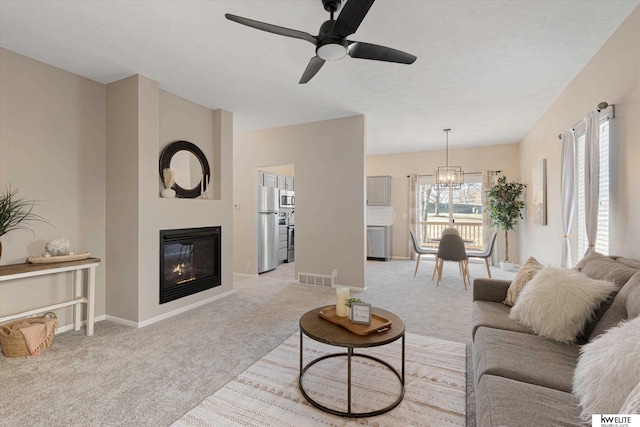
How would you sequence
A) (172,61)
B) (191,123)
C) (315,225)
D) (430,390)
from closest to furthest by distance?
(430,390) < (172,61) < (191,123) < (315,225)

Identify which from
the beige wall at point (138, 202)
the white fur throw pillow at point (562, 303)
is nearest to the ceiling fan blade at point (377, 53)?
the white fur throw pillow at point (562, 303)

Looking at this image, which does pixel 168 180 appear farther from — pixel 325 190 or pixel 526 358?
pixel 526 358

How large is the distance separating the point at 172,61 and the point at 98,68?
0.82m

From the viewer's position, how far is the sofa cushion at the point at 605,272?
5.49 ft

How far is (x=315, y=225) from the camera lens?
15.9ft

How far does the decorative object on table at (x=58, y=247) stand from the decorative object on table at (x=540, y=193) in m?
5.99

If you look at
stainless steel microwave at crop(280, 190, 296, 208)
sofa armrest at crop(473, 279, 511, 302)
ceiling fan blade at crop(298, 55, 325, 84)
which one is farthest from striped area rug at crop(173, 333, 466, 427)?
stainless steel microwave at crop(280, 190, 296, 208)

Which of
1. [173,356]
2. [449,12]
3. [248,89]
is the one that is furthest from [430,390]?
[248,89]

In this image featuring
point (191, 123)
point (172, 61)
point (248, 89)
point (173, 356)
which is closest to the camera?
point (173, 356)

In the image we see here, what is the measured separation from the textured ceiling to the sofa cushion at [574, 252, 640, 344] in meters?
1.81

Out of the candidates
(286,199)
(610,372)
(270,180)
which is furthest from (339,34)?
(286,199)

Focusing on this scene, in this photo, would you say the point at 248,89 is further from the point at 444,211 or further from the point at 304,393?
the point at 444,211

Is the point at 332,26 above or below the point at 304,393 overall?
above

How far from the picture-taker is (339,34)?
1.84 meters
